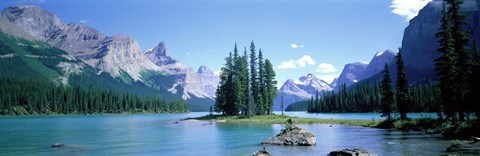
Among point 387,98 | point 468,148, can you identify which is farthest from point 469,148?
point 387,98

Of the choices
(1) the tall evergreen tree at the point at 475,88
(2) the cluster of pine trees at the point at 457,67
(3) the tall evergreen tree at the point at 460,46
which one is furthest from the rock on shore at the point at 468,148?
(3) the tall evergreen tree at the point at 460,46

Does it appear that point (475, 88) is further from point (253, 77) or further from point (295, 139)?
point (253, 77)

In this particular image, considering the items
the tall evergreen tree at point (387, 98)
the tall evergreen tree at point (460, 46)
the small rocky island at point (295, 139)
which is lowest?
the small rocky island at point (295, 139)

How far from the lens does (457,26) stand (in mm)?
59375

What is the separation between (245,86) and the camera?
12419 cm

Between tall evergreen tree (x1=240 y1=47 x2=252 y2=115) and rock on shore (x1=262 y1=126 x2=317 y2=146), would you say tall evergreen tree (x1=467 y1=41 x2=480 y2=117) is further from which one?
tall evergreen tree (x1=240 y1=47 x2=252 y2=115)

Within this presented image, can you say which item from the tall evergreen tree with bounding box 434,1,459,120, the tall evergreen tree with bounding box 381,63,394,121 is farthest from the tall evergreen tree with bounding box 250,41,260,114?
the tall evergreen tree with bounding box 434,1,459,120

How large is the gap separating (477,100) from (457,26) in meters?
11.4

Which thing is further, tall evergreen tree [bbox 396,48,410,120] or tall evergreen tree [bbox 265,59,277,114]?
tall evergreen tree [bbox 265,59,277,114]

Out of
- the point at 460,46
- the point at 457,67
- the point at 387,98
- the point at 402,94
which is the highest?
the point at 460,46

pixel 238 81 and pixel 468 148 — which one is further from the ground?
pixel 238 81

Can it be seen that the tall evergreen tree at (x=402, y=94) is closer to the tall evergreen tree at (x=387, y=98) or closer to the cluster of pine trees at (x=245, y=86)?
the tall evergreen tree at (x=387, y=98)

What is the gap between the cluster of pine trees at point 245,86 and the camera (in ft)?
397

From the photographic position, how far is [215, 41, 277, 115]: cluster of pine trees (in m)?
121
